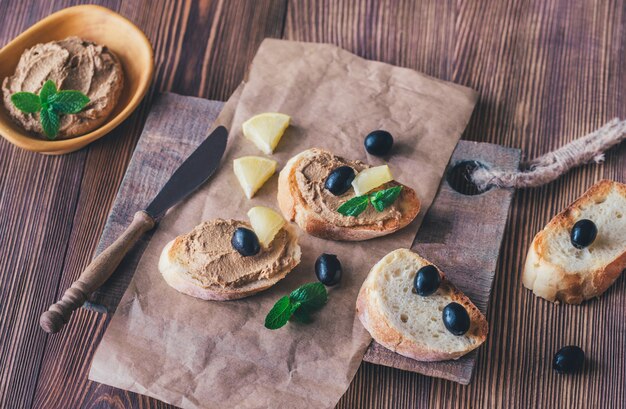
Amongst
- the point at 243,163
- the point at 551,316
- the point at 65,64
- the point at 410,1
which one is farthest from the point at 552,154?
the point at 65,64

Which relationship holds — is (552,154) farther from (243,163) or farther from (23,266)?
(23,266)

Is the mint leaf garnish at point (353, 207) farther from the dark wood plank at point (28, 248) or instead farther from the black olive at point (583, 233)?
the dark wood plank at point (28, 248)

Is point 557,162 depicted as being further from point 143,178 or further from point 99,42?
point 99,42

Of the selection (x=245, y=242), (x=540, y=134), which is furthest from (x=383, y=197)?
(x=540, y=134)

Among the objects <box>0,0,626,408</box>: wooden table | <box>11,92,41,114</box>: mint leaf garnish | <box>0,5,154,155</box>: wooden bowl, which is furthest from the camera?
<box>0,5,154,155</box>: wooden bowl

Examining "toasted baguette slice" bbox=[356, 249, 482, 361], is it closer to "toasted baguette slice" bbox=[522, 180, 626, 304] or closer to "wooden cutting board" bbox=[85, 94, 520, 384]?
"wooden cutting board" bbox=[85, 94, 520, 384]

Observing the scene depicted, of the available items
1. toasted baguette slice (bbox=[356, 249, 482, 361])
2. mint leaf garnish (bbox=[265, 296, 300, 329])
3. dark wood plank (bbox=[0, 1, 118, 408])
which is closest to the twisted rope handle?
toasted baguette slice (bbox=[356, 249, 482, 361])
